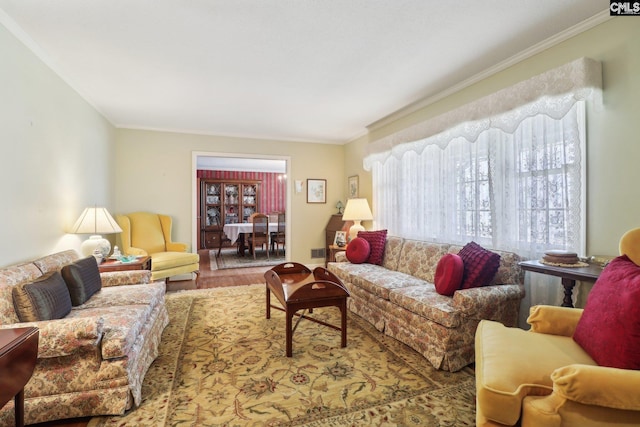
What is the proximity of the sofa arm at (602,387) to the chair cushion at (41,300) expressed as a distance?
2618mm

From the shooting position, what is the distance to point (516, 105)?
252 cm

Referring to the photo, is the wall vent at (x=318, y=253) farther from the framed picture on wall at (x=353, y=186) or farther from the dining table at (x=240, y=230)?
the dining table at (x=240, y=230)

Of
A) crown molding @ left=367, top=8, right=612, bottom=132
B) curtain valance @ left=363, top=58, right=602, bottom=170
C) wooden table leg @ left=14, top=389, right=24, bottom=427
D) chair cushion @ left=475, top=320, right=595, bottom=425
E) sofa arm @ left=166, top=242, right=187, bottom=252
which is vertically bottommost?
wooden table leg @ left=14, top=389, right=24, bottom=427

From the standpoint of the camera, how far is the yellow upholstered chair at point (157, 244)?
4.02 m

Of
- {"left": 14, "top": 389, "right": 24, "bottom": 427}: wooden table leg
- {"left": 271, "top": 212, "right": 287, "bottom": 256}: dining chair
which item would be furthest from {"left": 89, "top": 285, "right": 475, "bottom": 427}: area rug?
{"left": 271, "top": 212, "right": 287, "bottom": 256}: dining chair

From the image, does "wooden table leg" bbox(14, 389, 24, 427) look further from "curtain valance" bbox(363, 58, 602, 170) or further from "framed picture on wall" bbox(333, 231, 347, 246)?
"framed picture on wall" bbox(333, 231, 347, 246)

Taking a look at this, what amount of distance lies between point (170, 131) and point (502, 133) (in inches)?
188

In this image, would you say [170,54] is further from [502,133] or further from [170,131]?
[502,133]

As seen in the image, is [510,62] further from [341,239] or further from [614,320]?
[341,239]

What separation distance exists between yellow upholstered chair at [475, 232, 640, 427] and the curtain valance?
3.92 feet

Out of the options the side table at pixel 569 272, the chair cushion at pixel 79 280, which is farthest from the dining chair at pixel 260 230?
the side table at pixel 569 272

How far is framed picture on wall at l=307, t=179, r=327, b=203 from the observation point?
580 cm

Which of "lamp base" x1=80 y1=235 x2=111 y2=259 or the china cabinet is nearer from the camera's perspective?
"lamp base" x1=80 y1=235 x2=111 y2=259

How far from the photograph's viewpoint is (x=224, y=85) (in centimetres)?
323
